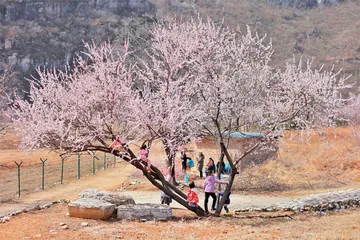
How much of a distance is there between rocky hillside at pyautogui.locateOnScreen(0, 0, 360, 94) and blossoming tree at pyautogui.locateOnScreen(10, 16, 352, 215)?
313 feet

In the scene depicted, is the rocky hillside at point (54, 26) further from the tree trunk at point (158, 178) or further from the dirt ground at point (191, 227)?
the dirt ground at point (191, 227)

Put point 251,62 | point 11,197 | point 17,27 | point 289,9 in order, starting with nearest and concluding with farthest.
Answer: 1. point 251,62
2. point 11,197
3. point 17,27
4. point 289,9

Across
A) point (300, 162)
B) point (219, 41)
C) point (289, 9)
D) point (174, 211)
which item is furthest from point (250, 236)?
point (289, 9)

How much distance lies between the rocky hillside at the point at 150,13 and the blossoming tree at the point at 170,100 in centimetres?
9544

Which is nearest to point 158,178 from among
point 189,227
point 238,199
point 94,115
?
point 189,227

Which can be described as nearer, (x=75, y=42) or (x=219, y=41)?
(x=219, y=41)

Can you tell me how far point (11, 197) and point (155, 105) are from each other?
11.3 m

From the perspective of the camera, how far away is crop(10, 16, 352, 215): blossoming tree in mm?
12672

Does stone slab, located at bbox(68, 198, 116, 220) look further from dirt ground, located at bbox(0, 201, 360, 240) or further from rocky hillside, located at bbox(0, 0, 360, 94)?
rocky hillside, located at bbox(0, 0, 360, 94)

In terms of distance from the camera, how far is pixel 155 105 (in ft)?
41.9

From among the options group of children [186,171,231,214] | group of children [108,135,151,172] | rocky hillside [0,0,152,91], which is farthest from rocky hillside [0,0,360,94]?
group of children [108,135,151,172]

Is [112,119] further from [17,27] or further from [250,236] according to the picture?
[17,27]

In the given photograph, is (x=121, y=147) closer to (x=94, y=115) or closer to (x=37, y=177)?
(x=94, y=115)

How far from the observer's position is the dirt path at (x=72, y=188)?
61.3 ft
